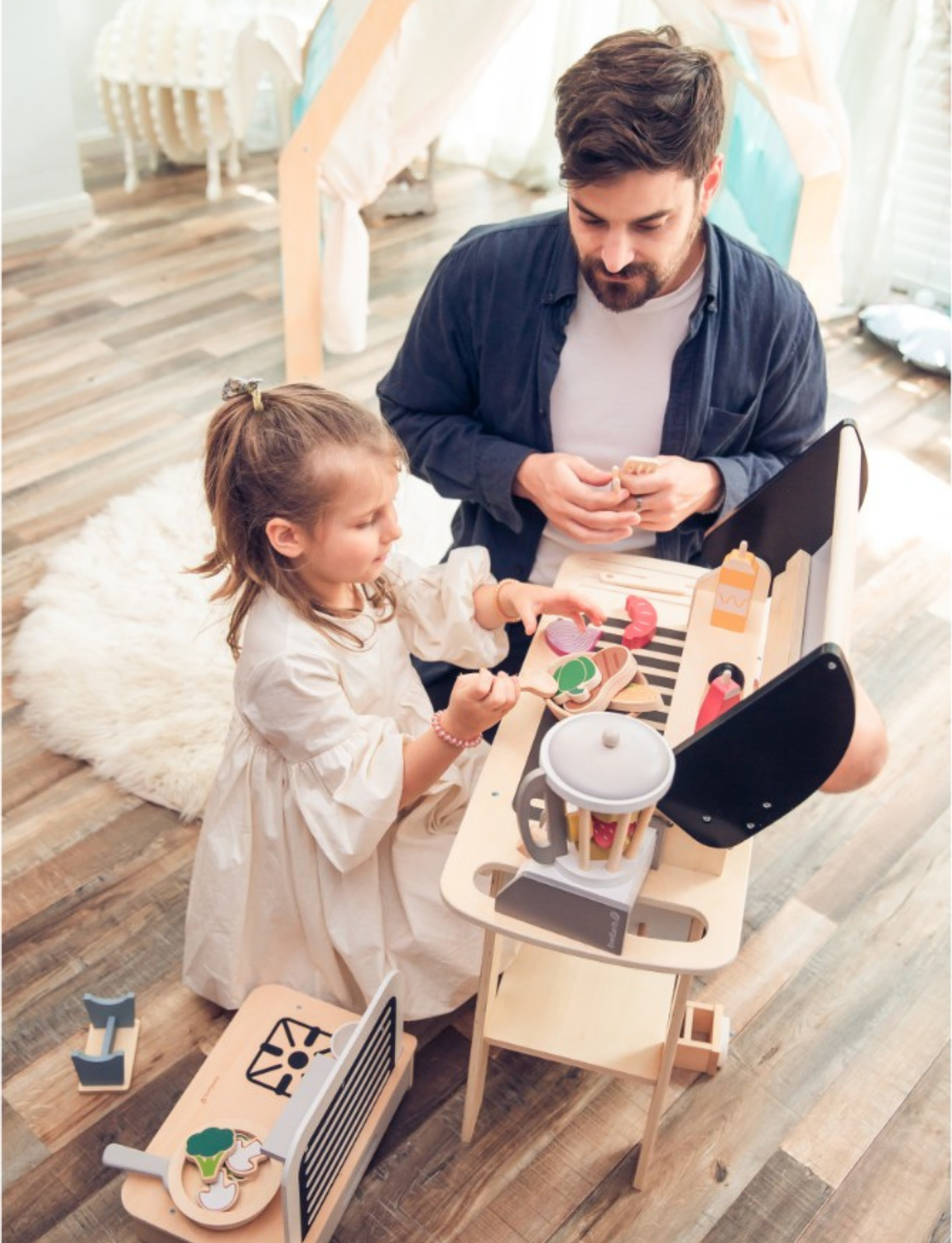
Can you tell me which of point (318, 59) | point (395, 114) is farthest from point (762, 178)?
point (318, 59)

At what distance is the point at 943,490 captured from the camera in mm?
2820

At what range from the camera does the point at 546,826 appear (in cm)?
113

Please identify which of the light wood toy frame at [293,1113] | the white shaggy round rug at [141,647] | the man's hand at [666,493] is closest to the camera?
the light wood toy frame at [293,1113]

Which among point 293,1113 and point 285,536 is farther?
point 285,536

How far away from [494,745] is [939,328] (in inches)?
96.4

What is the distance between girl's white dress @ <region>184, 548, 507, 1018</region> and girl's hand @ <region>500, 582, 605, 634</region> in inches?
3.2

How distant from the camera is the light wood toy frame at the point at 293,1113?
127 centimetres

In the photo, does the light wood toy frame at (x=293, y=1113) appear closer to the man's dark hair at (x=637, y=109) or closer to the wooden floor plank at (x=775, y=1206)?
the wooden floor plank at (x=775, y=1206)

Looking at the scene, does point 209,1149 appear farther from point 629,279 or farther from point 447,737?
point 629,279

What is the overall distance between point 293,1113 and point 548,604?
2.08 feet

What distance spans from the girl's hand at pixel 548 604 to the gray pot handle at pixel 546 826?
1.12 ft

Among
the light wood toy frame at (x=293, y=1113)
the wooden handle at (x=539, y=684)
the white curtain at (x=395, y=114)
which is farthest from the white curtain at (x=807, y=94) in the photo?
the light wood toy frame at (x=293, y=1113)

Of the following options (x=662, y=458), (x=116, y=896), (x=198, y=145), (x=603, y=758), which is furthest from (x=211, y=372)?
(x=603, y=758)

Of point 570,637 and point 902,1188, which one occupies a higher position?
point 570,637
